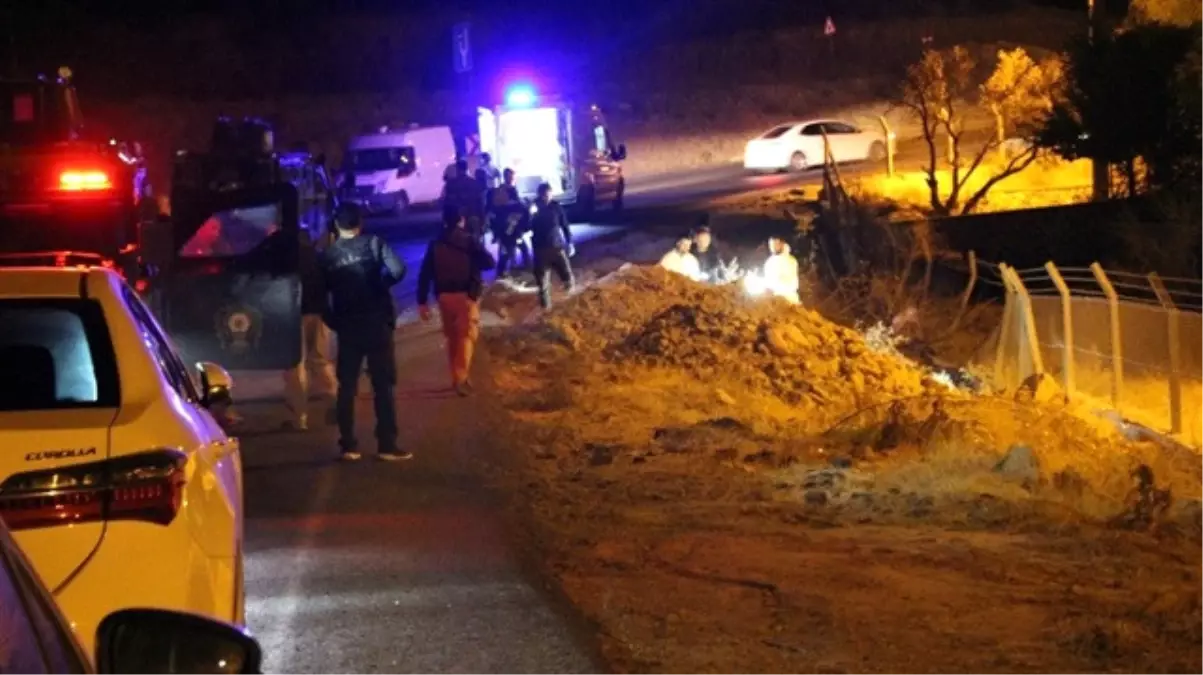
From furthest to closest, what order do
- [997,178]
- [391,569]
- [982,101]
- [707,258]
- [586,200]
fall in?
[982,101] → [586,200] → [997,178] → [707,258] → [391,569]

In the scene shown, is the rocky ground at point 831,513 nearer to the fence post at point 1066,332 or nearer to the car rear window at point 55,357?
the fence post at point 1066,332

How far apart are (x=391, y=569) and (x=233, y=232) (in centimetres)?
549

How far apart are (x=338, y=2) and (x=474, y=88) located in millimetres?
13875

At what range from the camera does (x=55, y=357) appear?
5527 mm

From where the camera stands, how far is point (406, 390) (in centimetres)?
1500

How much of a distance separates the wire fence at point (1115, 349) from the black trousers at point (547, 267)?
5.18 metres

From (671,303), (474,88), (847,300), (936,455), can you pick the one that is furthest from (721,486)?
(474,88)

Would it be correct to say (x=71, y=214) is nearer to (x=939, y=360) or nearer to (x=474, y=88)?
(x=939, y=360)

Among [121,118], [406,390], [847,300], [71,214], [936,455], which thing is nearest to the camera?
[936,455]

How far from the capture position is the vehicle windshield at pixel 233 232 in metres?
13.0

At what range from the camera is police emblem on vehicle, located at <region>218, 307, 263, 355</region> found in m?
12.5

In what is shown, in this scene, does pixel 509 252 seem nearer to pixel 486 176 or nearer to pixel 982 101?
pixel 486 176

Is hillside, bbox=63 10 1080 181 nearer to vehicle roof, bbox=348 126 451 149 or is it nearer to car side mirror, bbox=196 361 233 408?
vehicle roof, bbox=348 126 451 149

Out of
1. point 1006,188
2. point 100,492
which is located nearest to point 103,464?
point 100,492
